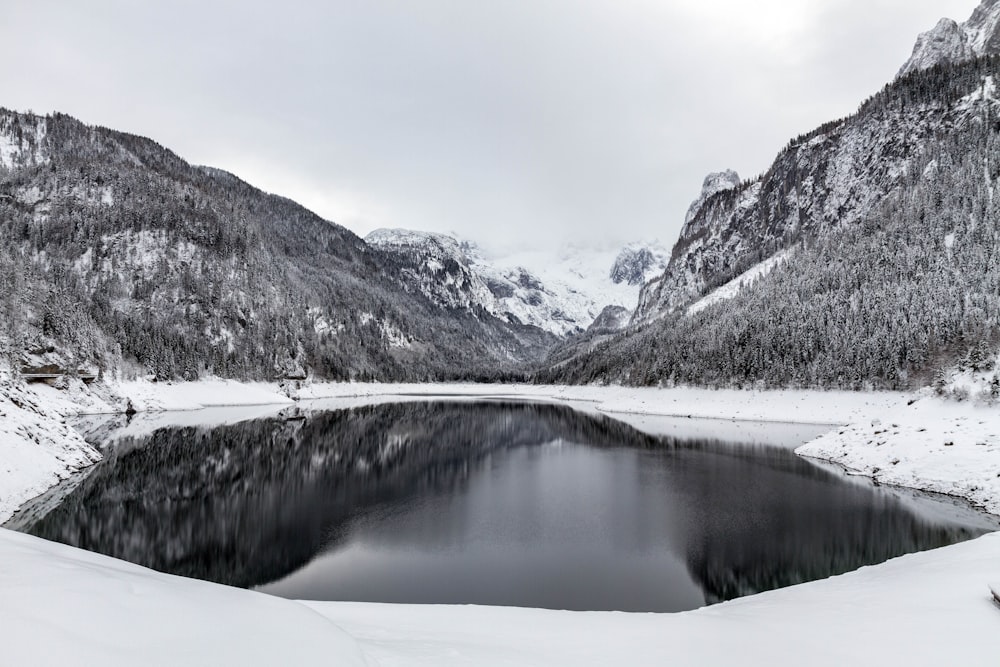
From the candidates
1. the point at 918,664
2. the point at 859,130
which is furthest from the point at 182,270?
the point at 859,130

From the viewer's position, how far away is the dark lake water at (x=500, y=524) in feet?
41.9

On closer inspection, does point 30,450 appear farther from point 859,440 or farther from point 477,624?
point 859,440

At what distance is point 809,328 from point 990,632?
214 feet

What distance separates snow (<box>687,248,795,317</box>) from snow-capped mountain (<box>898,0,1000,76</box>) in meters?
66.2

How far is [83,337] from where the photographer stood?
63.9 m

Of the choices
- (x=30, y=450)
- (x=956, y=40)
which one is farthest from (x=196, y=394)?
(x=956, y=40)

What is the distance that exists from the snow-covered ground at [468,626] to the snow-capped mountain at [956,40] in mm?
171583

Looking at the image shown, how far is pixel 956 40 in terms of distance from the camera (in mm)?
133500

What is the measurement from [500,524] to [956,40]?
189828mm

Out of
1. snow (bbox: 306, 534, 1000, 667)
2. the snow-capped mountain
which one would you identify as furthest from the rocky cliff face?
snow (bbox: 306, 534, 1000, 667)

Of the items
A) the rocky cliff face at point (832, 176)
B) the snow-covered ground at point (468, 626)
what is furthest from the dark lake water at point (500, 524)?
the rocky cliff face at point (832, 176)

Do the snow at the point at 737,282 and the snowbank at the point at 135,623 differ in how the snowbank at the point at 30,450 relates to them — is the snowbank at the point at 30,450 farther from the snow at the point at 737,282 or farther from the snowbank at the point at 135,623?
the snow at the point at 737,282

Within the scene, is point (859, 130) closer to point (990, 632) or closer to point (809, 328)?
point (809, 328)

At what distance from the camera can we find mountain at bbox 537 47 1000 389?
52469 millimetres
